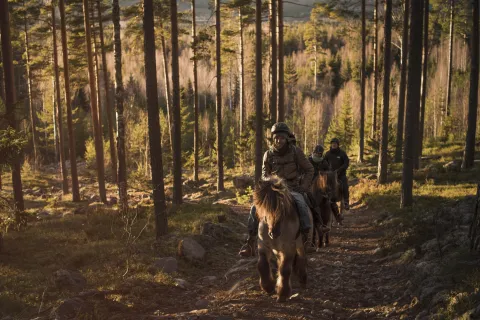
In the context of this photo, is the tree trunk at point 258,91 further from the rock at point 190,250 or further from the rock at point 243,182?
the rock at point 190,250

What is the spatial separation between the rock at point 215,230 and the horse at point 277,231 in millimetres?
5659

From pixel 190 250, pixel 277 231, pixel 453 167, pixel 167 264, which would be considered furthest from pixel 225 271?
pixel 453 167

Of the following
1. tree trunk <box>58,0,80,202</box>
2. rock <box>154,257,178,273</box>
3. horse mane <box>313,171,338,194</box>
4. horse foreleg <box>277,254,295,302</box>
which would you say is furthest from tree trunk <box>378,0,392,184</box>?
tree trunk <box>58,0,80,202</box>

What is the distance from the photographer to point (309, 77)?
309 ft

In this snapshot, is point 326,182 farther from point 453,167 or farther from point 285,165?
point 453,167

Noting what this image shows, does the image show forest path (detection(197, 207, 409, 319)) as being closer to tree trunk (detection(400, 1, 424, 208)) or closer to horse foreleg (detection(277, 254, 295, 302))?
horse foreleg (detection(277, 254, 295, 302))

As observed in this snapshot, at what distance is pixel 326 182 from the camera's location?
37.1 ft

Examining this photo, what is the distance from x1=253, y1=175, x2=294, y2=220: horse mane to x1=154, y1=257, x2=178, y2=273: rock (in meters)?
3.93

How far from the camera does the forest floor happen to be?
658 centimetres

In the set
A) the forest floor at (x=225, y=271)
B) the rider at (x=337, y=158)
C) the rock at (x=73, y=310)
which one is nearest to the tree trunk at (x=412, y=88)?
the forest floor at (x=225, y=271)

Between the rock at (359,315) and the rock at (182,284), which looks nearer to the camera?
the rock at (359,315)

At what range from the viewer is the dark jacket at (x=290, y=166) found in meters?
7.80

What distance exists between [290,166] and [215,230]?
560cm

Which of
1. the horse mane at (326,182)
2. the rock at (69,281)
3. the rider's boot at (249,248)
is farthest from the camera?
the horse mane at (326,182)
